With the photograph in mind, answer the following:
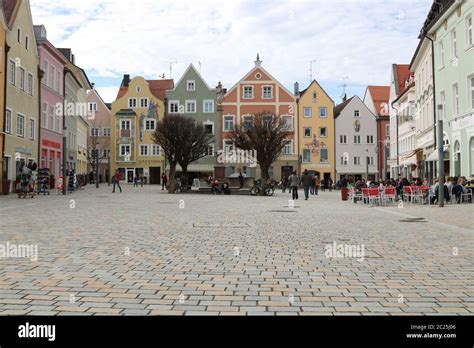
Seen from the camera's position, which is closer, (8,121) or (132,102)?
(8,121)

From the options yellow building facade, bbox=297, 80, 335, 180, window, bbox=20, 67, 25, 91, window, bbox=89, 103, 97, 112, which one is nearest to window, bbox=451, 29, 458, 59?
window, bbox=20, 67, 25, 91

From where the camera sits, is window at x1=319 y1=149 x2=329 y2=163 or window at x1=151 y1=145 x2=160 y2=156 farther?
window at x1=151 y1=145 x2=160 y2=156

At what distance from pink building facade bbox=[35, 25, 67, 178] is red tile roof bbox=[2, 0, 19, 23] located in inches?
190

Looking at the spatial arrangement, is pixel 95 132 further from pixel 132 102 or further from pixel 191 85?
pixel 191 85

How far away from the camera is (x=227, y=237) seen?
37.8 feet

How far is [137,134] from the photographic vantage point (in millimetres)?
77375

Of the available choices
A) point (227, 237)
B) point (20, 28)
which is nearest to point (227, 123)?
point (20, 28)

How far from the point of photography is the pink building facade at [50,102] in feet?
138

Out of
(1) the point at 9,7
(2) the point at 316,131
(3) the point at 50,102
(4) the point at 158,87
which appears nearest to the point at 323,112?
(2) the point at 316,131

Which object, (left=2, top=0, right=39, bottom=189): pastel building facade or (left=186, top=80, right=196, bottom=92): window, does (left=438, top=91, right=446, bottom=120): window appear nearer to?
(left=2, top=0, right=39, bottom=189): pastel building facade

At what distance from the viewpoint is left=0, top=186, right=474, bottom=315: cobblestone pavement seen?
5.47 meters

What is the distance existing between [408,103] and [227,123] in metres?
25.8

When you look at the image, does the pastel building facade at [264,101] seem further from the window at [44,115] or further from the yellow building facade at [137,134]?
the window at [44,115]

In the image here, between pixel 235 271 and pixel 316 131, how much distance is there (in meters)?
64.0
